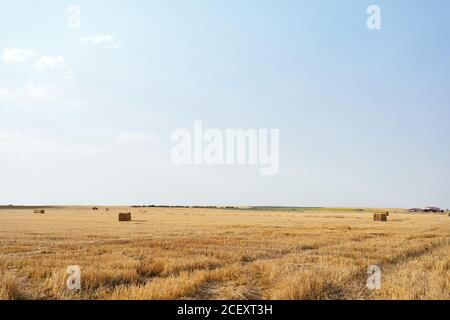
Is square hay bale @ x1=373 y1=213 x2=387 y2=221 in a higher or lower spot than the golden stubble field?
lower

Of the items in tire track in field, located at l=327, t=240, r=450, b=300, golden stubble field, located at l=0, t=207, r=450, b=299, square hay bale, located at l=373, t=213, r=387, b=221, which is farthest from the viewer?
square hay bale, located at l=373, t=213, r=387, b=221

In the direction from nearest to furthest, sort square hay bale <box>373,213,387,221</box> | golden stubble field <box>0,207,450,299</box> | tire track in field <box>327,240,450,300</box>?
golden stubble field <box>0,207,450,299</box> → tire track in field <box>327,240,450,300</box> → square hay bale <box>373,213,387,221</box>

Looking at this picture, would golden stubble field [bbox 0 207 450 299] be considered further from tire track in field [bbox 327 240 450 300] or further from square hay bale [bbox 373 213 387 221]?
square hay bale [bbox 373 213 387 221]

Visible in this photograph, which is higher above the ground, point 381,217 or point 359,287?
point 359,287

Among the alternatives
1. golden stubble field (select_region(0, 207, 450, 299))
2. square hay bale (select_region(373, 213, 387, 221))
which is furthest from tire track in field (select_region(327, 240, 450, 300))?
square hay bale (select_region(373, 213, 387, 221))

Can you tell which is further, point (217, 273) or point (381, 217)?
point (381, 217)

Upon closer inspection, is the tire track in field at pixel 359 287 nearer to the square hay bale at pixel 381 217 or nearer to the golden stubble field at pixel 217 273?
the golden stubble field at pixel 217 273

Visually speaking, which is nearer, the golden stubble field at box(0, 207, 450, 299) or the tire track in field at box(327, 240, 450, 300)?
the golden stubble field at box(0, 207, 450, 299)

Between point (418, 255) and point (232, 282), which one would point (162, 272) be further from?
point (418, 255)

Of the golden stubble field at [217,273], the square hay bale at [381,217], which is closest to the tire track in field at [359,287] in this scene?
the golden stubble field at [217,273]

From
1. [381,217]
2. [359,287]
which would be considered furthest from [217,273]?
[381,217]

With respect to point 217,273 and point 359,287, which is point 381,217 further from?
point 359,287
